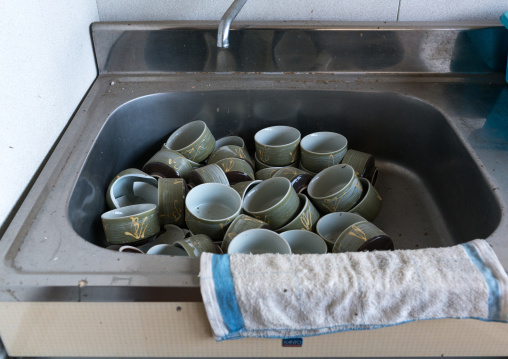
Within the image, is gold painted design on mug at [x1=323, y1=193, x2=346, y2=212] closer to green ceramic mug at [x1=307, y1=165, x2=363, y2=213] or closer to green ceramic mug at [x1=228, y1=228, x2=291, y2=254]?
green ceramic mug at [x1=307, y1=165, x2=363, y2=213]

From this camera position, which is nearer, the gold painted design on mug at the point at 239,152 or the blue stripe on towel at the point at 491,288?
the blue stripe on towel at the point at 491,288

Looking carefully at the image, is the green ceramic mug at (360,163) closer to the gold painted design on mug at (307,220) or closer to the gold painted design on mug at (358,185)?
the gold painted design on mug at (358,185)

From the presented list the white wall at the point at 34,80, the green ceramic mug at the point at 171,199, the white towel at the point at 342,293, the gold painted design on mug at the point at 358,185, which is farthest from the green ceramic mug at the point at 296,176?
the white wall at the point at 34,80

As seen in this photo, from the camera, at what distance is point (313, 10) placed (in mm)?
1078

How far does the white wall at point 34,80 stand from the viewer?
27.1 inches

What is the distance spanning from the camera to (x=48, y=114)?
0.83m

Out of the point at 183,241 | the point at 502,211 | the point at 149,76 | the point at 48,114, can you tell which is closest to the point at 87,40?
the point at 149,76

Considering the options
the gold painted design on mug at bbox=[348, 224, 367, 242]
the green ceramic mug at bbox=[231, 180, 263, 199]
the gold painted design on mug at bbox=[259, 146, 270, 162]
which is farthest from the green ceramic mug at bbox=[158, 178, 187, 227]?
the gold painted design on mug at bbox=[348, 224, 367, 242]

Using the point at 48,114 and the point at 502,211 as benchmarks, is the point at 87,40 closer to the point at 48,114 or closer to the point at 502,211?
the point at 48,114

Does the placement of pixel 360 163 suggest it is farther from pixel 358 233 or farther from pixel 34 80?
pixel 34 80

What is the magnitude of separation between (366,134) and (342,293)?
59 centimetres

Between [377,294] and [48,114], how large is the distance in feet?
2.10

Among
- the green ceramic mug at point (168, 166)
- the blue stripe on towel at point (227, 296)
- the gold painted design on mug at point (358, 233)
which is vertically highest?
the blue stripe on towel at point (227, 296)

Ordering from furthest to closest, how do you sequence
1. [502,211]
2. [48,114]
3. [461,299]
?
[48,114], [502,211], [461,299]
